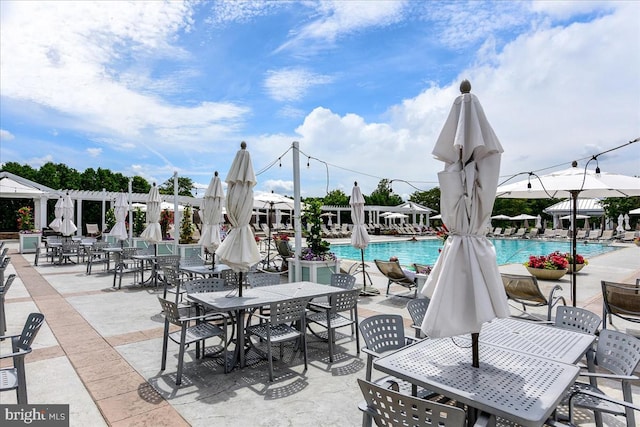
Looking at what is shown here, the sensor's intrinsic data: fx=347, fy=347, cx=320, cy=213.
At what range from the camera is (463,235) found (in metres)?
2.16

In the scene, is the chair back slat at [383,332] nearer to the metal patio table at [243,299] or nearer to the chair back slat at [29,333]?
the metal patio table at [243,299]

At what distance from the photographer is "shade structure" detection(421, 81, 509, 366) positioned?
6.80 ft

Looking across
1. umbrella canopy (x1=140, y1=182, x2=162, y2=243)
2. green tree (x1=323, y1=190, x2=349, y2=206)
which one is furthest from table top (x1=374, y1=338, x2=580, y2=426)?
green tree (x1=323, y1=190, x2=349, y2=206)

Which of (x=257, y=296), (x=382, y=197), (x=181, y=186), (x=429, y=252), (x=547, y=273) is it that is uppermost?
(x=181, y=186)

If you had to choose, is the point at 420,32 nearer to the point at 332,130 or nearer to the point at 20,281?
the point at 332,130

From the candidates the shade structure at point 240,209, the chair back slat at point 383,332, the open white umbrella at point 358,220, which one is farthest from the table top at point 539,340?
the open white umbrella at point 358,220

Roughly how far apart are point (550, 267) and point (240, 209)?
28.3ft

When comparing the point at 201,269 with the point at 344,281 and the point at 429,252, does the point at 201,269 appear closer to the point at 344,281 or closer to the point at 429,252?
the point at 344,281

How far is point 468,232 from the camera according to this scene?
2.15m

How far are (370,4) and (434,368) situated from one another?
22.1 ft

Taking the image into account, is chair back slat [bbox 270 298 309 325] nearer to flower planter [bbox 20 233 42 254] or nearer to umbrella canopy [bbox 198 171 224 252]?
umbrella canopy [bbox 198 171 224 252]

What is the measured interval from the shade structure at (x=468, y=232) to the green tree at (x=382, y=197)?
45545 millimetres

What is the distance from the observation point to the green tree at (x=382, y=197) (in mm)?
49219

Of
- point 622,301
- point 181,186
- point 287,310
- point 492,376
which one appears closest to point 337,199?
point 181,186
